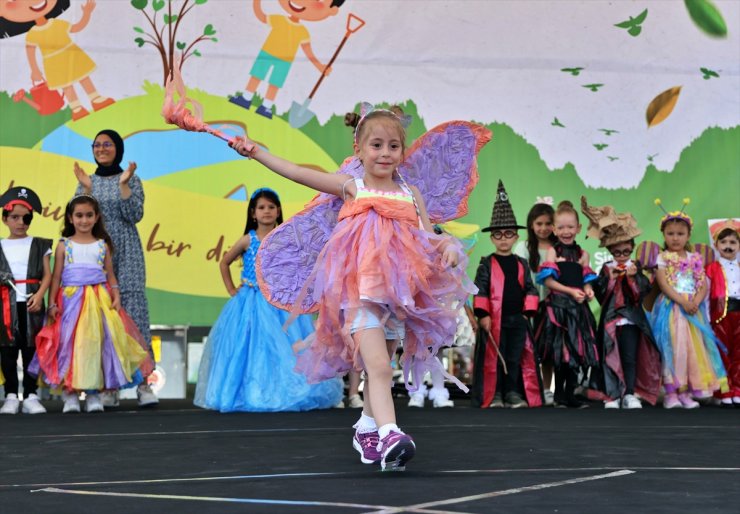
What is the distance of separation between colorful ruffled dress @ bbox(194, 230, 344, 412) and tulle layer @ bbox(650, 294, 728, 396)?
201 cm

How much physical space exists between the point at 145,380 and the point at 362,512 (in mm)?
4580

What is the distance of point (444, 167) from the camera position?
4.41m

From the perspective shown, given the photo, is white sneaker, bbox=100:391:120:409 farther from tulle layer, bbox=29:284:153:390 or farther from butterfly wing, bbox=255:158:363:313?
butterfly wing, bbox=255:158:363:313

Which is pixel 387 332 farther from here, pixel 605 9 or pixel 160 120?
pixel 605 9

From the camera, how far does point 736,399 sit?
23.0 feet

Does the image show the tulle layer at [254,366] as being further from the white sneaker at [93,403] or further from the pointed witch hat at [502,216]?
the pointed witch hat at [502,216]

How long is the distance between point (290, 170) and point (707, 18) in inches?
197

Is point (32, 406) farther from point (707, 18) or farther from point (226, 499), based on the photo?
point (707, 18)

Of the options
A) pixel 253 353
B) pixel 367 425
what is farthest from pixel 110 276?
pixel 367 425

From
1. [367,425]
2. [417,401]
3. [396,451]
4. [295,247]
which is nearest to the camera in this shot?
[396,451]

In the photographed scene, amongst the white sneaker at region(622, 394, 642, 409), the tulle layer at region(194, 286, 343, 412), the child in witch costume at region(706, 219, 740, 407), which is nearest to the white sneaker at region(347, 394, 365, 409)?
the tulle layer at region(194, 286, 343, 412)

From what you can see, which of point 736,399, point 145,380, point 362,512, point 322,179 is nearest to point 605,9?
point 736,399

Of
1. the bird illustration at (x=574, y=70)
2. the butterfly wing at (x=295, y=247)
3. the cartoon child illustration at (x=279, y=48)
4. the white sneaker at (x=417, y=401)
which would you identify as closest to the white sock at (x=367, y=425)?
the butterfly wing at (x=295, y=247)

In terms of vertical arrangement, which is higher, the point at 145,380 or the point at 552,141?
the point at 552,141
